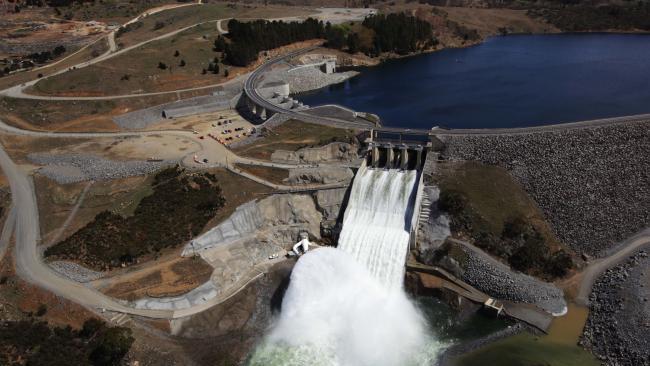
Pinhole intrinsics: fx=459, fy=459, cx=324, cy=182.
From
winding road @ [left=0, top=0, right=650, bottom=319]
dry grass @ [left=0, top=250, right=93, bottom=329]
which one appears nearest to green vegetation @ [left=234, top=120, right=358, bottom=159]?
winding road @ [left=0, top=0, right=650, bottom=319]

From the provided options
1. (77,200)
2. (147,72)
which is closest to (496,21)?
(147,72)

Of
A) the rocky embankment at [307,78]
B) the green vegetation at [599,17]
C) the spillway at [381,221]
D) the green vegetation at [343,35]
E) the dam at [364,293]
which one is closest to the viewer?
the dam at [364,293]

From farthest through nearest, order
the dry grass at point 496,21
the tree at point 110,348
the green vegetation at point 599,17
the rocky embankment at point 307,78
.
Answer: the dry grass at point 496,21, the green vegetation at point 599,17, the rocky embankment at point 307,78, the tree at point 110,348

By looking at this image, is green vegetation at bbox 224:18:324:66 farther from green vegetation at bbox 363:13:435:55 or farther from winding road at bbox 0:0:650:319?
winding road at bbox 0:0:650:319

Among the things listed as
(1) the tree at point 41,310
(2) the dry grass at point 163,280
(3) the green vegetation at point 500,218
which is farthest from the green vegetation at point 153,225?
(3) the green vegetation at point 500,218

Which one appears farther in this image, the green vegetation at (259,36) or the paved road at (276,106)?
the green vegetation at (259,36)

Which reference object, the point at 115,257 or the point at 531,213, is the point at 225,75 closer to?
the point at 115,257

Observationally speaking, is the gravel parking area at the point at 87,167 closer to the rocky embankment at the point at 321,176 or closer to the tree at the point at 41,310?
the rocky embankment at the point at 321,176

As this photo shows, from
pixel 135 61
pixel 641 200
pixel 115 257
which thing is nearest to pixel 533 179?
pixel 641 200
